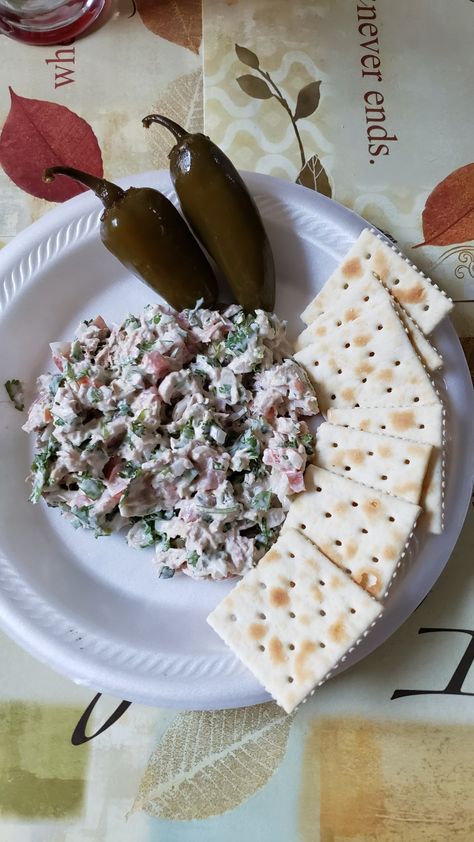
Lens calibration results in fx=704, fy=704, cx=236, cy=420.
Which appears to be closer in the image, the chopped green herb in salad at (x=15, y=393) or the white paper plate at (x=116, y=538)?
the white paper plate at (x=116, y=538)

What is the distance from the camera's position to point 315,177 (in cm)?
188

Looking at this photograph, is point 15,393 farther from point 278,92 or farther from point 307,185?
point 278,92

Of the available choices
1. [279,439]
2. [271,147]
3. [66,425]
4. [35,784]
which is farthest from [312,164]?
[35,784]

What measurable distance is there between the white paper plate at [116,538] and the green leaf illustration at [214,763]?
0.57 feet

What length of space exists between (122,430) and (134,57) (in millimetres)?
1151

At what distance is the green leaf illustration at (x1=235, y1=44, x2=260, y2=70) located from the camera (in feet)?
6.46

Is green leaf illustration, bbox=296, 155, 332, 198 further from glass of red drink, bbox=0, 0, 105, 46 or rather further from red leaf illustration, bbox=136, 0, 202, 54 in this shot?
glass of red drink, bbox=0, 0, 105, 46

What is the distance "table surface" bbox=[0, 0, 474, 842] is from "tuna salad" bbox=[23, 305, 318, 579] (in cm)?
40

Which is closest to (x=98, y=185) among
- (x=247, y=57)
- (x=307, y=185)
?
(x=307, y=185)

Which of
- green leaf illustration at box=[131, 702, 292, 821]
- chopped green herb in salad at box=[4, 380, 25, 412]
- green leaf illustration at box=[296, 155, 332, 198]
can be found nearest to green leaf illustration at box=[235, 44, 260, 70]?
green leaf illustration at box=[296, 155, 332, 198]

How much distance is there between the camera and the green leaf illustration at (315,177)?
1879 mm

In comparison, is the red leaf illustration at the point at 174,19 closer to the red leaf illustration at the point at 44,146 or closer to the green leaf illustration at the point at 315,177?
the red leaf illustration at the point at 44,146

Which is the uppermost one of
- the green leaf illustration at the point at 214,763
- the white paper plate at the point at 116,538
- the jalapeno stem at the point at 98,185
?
the jalapeno stem at the point at 98,185

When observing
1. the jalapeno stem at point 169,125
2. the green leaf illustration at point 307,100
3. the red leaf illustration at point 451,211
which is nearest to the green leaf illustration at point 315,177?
the green leaf illustration at point 307,100
